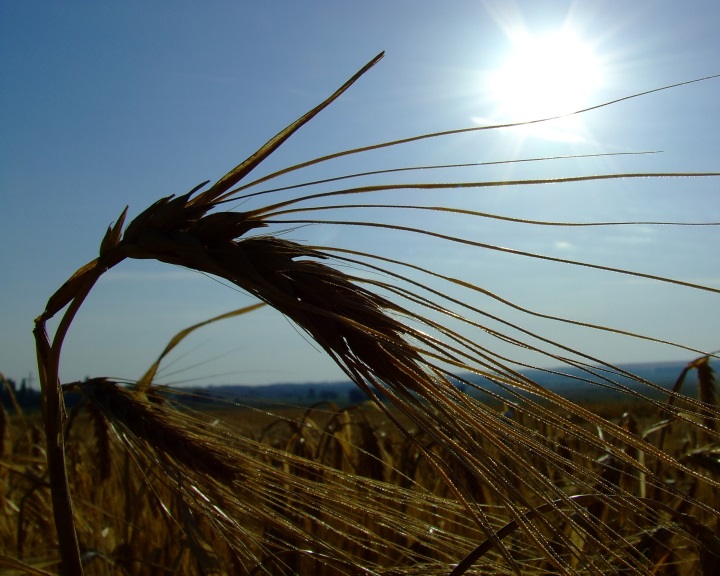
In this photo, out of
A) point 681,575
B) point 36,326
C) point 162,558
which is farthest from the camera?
point 162,558

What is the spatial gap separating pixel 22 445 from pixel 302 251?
442 cm

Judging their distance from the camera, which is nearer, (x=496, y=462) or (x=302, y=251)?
(x=496, y=462)

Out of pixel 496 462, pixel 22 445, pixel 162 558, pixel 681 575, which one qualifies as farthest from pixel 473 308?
pixel 22 445

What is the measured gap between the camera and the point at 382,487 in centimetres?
112

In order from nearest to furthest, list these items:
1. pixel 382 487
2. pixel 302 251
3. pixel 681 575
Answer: pixel 302 251 → pixel 382 487 → pixel 681 575

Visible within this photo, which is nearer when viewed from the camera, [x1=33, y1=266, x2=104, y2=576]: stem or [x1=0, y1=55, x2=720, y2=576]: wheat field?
[x1=0, y1=55, x2=720, y2=576]: wheat field

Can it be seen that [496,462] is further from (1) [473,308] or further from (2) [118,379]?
(2) [118,379]

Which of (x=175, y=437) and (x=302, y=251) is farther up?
(x=302, y=251)

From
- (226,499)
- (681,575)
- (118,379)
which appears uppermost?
(118,379)

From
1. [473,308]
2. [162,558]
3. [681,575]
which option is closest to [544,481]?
[473,308]

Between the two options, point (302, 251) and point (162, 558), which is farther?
point (162, 558)

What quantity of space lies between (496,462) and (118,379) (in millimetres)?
915

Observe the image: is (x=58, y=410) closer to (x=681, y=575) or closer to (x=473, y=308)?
(x=473, y=308)

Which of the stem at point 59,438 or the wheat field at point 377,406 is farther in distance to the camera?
the stem at point 59,438
